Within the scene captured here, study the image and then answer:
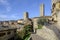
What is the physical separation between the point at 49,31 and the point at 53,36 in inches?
13.3

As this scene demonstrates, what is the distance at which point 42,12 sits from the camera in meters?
19.7

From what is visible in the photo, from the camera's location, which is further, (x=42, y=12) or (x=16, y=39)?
(x=42, y=12)

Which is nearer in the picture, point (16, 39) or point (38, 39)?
point (38, 39)

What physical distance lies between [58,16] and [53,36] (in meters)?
1.75

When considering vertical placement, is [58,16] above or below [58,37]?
above

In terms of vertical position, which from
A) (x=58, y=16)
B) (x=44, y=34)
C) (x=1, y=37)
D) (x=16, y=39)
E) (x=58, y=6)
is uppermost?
(x=58, y=6)

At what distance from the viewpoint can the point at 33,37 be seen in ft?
15.4

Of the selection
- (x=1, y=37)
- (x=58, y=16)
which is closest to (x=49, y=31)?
(x=58, y=16)

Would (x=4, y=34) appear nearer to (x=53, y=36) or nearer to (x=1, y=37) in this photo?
(x=1, y=37)

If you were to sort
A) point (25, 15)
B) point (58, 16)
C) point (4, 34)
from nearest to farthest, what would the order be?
point (58, 16), point (4, 34), point (25, 15)

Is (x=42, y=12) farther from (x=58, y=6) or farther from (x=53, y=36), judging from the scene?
(x=53, y=36)

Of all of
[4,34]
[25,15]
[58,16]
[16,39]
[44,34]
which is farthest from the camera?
[25,15]

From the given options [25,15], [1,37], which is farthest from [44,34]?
[25,15]

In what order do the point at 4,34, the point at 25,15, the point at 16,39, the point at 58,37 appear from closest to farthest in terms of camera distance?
the point at 58,37 < the point at 4,34 < the point at 16,39 < the point at 25,15
